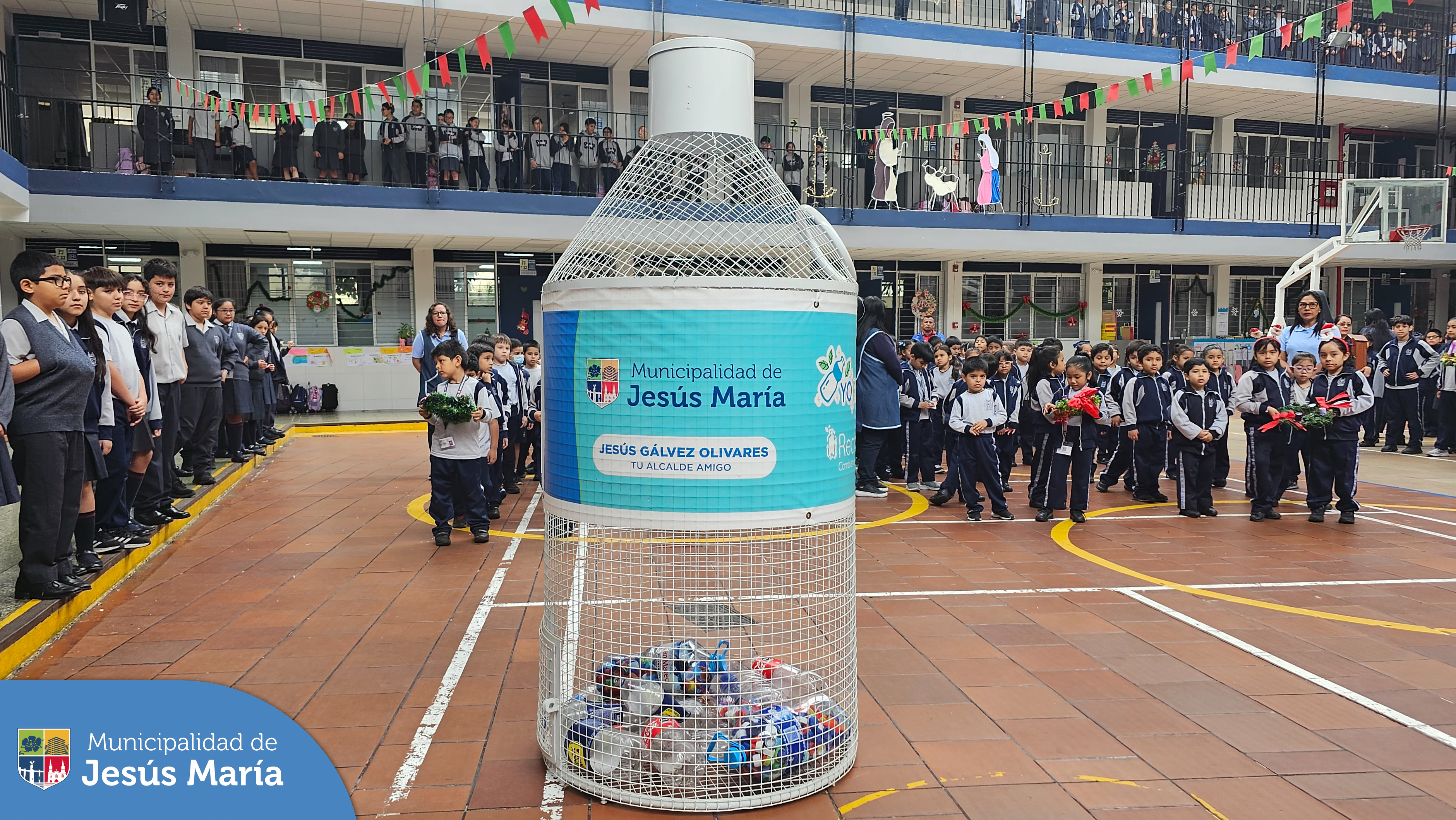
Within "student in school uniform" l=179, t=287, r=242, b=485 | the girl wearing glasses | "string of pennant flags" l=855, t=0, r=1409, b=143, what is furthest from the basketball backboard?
"student in school uniform" l=179, t=287, r=242, b=485

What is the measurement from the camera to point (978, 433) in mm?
8078

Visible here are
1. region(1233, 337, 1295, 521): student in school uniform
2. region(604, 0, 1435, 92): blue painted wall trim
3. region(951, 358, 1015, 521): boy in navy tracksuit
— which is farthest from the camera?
region(604, 0, 1435, 92): blue painted wall trim

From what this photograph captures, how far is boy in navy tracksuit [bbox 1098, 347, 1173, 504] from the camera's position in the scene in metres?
8.83

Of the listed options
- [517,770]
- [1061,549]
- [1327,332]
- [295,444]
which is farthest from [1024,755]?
[295,444]

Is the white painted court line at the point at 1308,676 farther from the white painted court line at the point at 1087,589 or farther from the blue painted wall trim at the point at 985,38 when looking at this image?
the blue painted wall trim at the point at 985,38

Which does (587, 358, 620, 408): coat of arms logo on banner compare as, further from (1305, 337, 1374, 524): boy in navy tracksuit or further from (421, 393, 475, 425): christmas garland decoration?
(1305, 337, 1374, 524): boy in navy tracksuit

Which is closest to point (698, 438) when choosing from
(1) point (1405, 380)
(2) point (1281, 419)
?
(2) point (1281, 419)

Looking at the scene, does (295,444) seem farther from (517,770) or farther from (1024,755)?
(1024,755)

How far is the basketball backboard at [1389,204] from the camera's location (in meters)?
19.1

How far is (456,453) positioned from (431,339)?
2.07 meters

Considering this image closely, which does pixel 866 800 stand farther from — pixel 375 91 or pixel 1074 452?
pixel 375 91

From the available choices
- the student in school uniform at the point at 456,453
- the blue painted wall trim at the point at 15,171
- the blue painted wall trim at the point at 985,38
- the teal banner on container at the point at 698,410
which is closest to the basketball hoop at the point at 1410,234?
the blue painted wall trim at the point at 985,38

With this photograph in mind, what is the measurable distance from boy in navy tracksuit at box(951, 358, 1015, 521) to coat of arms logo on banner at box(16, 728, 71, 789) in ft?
23.7

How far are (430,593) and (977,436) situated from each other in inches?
195
